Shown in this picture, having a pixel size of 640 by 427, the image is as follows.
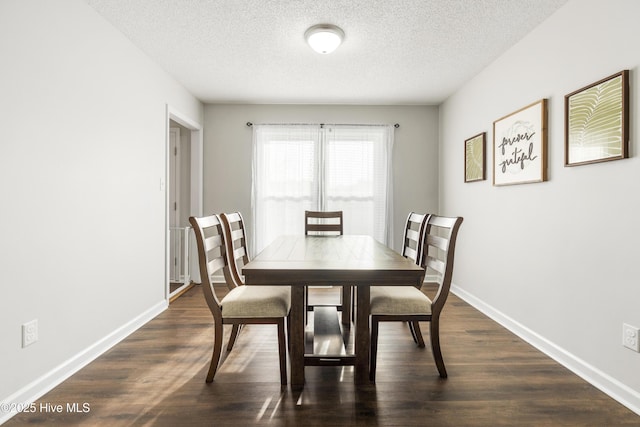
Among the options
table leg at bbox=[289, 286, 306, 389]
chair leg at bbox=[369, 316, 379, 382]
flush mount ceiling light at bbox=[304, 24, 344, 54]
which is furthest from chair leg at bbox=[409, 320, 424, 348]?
flush mount ceiling light at bbox=[304, 24, 344, 54]

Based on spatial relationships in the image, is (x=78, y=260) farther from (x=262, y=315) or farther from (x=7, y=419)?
(x=262, y=315)

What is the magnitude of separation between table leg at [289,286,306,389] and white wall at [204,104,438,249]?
9.07 feet

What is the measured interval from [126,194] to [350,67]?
89.0 inches

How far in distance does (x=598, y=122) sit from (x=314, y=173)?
296 centimetres

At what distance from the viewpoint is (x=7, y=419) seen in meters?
1.62

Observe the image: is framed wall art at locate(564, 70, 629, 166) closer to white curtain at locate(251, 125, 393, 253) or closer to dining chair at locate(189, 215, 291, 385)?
dining chair at locate(189, 215, 291, 385)

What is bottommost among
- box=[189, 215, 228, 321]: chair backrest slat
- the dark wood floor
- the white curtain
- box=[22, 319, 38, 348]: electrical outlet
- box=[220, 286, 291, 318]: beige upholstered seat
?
the dark wood floor

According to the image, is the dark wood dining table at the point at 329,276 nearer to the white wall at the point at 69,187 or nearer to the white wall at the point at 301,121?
the white wall at the point at 69,187

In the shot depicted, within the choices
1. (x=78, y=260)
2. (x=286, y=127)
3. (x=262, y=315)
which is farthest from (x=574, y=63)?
(x=78, y=260)

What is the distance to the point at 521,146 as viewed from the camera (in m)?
2.72

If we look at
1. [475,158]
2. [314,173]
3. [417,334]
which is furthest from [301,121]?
[417,334]

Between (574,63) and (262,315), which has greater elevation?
(574,63)

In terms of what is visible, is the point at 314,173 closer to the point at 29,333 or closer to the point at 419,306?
the point at 419,306

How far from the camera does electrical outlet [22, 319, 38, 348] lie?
1760mm
